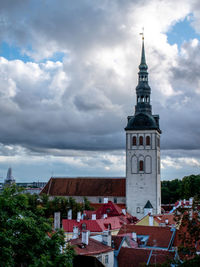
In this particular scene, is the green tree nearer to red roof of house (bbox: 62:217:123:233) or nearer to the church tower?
red roof of house (bbox: 62:217:123:233)

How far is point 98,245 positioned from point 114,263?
6.84 ft

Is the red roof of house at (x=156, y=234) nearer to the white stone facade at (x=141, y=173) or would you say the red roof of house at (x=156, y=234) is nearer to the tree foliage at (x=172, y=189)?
the white stone facade at (x=141, y=173)

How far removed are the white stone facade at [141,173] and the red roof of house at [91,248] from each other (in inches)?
1466

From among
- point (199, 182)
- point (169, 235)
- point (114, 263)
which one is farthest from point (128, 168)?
point (114, 263)

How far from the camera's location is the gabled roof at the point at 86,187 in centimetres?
7681

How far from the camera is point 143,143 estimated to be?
239 feet

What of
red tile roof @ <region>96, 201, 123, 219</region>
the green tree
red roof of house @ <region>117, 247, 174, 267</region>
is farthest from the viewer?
red tile roof @ <region>96, 201, 123, 219</region>

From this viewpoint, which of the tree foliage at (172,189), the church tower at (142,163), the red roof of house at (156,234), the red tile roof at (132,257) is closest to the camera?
the red tile roof at (132,257)

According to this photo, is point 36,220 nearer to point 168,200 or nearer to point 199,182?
point 199,182

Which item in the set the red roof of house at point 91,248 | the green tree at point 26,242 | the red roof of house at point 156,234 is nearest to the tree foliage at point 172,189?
the red roof of house at point 156,234

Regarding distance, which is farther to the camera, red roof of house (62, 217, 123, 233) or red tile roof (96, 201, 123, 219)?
red tile roof (96, 201, 123, 219)

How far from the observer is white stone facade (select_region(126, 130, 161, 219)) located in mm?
71750

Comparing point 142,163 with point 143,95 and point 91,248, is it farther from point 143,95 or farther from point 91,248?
point 91,248

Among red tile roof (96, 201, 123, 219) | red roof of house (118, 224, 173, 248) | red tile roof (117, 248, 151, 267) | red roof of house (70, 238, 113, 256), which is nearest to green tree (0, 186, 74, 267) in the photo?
red roof of house (70, 238, 113, 256)
